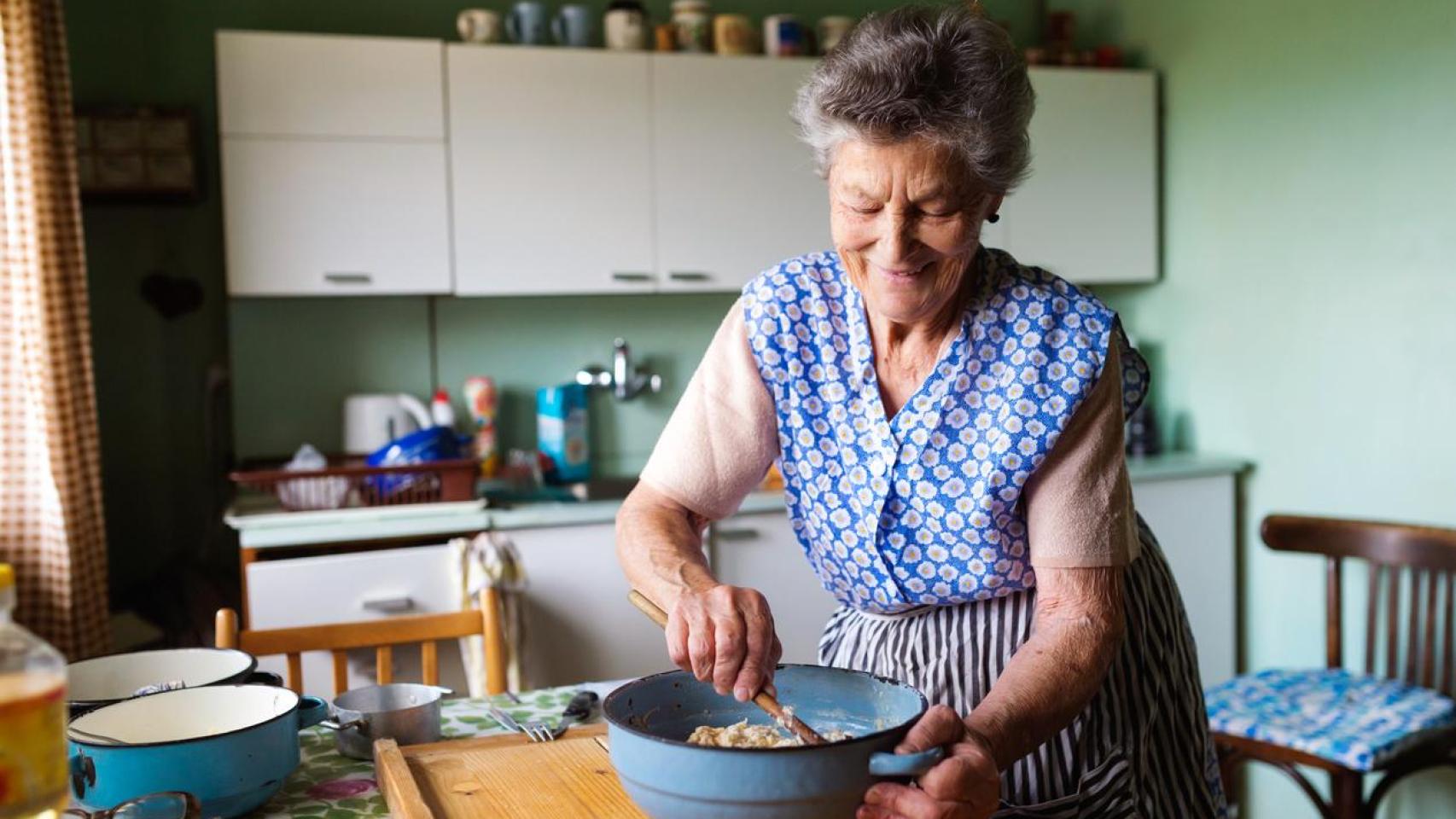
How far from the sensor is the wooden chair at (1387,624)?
235 centimetres

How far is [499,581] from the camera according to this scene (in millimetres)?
2713

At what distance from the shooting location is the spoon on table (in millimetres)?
1060

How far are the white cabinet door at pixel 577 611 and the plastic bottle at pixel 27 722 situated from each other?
197cm

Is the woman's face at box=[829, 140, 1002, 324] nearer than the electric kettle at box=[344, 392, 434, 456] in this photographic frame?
Yes

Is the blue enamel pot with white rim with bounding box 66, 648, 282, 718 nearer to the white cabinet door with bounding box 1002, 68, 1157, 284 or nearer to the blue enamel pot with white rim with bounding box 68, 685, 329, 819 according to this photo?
the blue enamel pot with white rim with bounding box 68, 685, 329, 819

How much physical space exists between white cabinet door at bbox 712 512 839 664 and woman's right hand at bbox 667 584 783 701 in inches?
69.5

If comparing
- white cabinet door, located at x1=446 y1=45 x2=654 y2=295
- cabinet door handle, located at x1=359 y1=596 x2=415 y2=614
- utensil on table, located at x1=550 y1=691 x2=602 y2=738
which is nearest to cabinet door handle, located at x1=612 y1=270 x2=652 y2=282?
white cabinet door, located at x1=446 y1=45 x2=654 y2=295

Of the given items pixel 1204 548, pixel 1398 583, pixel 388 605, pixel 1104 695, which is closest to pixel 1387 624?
pixel 1398 583

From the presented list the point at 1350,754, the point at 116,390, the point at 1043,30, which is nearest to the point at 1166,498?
the point at 1350,754

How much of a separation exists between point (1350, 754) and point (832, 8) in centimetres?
236

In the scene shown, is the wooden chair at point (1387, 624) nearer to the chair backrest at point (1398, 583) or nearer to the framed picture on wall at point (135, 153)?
the chair backrest at point (1398, 583)

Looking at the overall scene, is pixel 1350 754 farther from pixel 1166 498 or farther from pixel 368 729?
pixel 368 729

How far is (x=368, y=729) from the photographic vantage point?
A: 1343 millimetres

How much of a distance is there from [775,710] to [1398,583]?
204 cm
